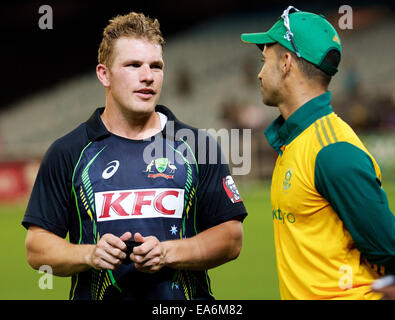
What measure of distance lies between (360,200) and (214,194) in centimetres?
90

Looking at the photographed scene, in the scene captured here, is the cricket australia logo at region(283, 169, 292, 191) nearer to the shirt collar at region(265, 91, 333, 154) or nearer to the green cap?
the shirt collar at region(265, 91, 333, 154)

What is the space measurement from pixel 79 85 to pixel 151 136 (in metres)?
25.8

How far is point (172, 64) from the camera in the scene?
28938 mm

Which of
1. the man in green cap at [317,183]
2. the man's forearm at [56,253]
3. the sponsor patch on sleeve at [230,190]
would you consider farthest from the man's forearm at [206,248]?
the man's forearm at [56,253]

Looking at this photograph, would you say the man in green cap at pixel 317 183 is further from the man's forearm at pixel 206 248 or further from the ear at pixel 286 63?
the man's forearm at pixel 206 248

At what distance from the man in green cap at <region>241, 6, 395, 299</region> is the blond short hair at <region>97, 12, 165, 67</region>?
1.78 ft

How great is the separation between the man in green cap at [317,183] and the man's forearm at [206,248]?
29 cm

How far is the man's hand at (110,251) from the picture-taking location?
2971 mm

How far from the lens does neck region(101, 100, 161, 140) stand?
343 cm

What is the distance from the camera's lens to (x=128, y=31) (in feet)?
11.1

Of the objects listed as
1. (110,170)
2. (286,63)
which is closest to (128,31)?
(110,170)

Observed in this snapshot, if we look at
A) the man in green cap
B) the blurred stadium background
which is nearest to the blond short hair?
the man in green cap

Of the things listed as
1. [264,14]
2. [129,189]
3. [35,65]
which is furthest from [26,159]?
[264,14]

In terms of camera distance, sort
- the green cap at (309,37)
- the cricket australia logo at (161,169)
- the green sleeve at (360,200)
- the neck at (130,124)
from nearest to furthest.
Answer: the green sleeve at (360,200)
the green cap at (309,37)
the cricket australia logo at (161,169)
the neck at (130,124)
